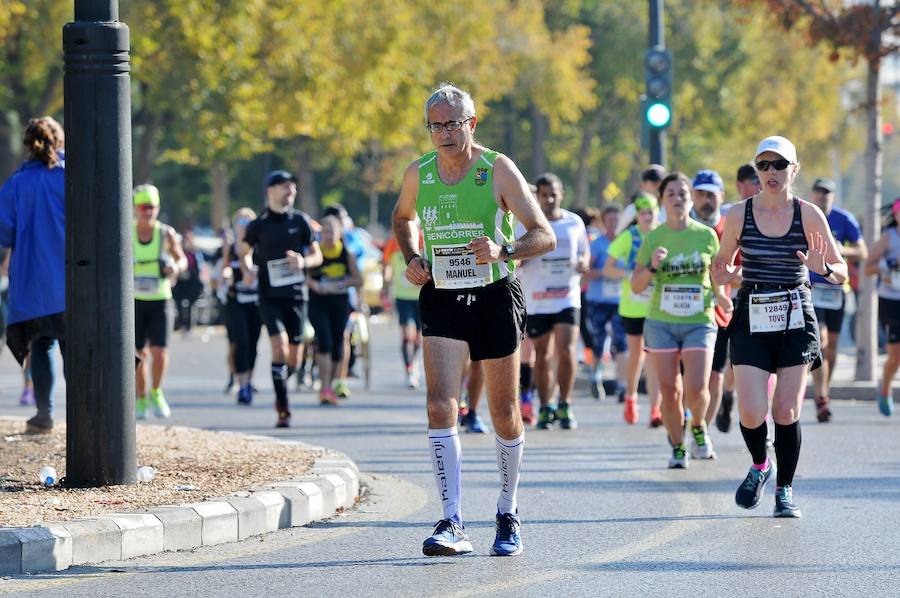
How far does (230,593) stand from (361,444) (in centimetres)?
609

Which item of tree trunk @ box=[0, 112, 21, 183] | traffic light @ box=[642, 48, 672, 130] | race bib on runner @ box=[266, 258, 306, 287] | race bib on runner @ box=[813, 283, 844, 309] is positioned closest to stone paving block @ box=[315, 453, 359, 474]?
race bib on runner @ box=[266, 258, 306, 287]

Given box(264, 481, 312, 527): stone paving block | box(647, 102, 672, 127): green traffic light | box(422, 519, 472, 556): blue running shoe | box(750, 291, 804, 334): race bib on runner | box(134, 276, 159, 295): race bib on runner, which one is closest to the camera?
box(422, 519, 472, 556): blue running shoe

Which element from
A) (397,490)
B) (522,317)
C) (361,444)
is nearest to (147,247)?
(361,444)

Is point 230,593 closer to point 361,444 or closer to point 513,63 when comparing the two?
point 361,444

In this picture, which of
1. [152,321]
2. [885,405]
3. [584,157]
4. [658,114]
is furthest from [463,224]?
[584,157]

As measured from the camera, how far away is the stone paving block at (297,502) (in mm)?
8930

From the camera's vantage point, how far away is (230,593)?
7070 mm

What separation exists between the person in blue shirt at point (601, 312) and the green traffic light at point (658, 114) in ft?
4.90

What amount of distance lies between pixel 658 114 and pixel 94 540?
1229 centimetres

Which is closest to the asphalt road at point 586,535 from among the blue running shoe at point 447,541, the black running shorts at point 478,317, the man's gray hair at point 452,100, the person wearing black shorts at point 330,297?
the blue running shoe at point 447,541

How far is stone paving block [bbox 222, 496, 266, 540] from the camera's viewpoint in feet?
27.9

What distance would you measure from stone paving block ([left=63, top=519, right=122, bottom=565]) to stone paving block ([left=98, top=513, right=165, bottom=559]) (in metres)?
0.04

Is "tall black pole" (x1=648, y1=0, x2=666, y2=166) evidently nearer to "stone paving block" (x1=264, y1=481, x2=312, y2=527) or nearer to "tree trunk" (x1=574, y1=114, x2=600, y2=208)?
"stone paving block" (x1=264, y1=481, x2=312, y2=527)

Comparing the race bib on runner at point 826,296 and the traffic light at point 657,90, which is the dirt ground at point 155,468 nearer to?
the race bib on runner at point 826,296
